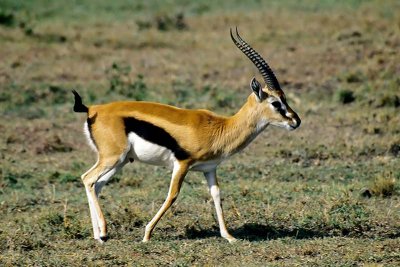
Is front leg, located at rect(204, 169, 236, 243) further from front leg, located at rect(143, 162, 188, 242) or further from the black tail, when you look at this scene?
the black tail

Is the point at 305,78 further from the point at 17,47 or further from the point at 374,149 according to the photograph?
the point at 17,47

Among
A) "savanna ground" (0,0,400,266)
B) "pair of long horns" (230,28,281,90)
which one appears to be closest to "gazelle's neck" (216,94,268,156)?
"pair of long horns" (230,28,281,90)

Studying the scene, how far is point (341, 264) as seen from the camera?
740 cm

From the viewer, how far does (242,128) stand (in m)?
8.73

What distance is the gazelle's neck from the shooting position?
8641mm

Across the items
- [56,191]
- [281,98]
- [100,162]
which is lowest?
[56,191]

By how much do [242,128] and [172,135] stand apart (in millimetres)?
752

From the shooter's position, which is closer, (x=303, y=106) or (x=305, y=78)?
(x=303, y=106)

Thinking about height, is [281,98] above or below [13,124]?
above

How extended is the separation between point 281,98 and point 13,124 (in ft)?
21.0

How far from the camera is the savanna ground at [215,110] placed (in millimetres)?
8219

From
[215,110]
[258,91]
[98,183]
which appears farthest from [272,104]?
[215,110]

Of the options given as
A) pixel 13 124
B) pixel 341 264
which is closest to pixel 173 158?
pixel 341 264

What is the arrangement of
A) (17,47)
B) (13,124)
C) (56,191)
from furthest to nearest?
1. (17,47)
2. (13,124)
3. (56,191)
